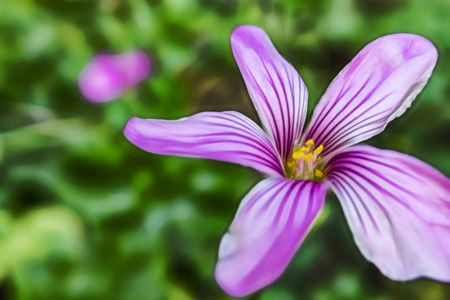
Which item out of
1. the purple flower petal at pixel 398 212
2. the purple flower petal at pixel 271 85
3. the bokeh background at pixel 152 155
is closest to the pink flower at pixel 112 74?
the bokeh background at pixel 152 155

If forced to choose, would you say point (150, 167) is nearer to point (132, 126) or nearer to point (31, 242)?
point (31, 242)

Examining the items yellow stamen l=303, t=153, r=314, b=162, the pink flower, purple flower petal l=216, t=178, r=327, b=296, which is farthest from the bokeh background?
purple flower petal l=216, t=178, r=327, b=296

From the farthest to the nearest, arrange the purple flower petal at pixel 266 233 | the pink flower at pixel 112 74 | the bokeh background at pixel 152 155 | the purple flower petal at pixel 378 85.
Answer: the pink flower at pixel 112 74, the bokeh background at pixel 152 155, the purple flower petal at pixel 378 85, the purple flower petal at pixel 266 233

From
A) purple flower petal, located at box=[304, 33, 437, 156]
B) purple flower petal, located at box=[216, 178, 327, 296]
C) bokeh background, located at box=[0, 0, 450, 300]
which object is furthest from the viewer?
bokeh background, located at box=[0, 0, 450, 300]

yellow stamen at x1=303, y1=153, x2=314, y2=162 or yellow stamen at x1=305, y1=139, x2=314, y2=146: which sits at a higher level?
yellow stamen at x1=305, y1=139, x2=314, y2=146

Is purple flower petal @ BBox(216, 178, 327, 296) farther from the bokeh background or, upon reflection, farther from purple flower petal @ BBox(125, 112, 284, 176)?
the bokeh background

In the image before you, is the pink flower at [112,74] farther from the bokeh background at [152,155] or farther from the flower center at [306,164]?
the flower center at [306,164]
